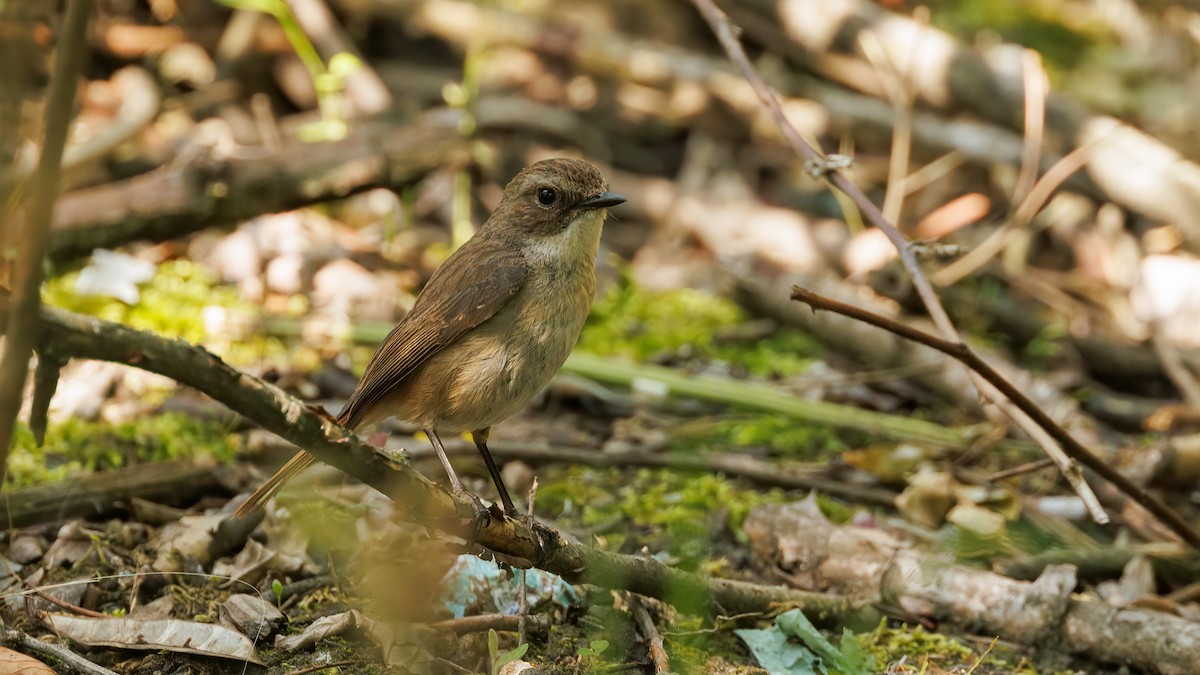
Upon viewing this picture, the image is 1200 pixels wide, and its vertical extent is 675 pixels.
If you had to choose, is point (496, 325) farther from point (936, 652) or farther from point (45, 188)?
point (45, 188)

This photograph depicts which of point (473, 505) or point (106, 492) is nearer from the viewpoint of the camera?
point (473, 505)

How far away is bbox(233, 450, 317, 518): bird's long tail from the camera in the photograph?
3.69 meters

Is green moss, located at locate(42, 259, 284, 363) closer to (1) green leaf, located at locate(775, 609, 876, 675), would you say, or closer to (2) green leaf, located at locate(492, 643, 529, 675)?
(2) green leaf, located at locate(492, 643, 529, 675)

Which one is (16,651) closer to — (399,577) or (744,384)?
(399,577)

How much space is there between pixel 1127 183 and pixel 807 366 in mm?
2496

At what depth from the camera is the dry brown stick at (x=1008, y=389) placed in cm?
331

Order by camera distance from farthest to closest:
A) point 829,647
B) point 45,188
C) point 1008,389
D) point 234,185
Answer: point 234,185 < point 1008,389 < point 829,647 < point 45,188

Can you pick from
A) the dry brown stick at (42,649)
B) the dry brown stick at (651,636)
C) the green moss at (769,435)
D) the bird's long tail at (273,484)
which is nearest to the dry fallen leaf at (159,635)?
the dry brown stick at (42,649)

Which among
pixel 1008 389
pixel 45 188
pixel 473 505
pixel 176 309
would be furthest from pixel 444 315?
pixel 176 309

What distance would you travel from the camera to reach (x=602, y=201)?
4129 mm

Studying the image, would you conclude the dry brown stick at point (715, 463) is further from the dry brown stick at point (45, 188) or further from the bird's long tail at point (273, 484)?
the dry brown stick at point (45, 188)

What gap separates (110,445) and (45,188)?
3.08 meters

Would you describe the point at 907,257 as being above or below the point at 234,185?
above

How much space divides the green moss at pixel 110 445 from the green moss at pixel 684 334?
2196 mm
